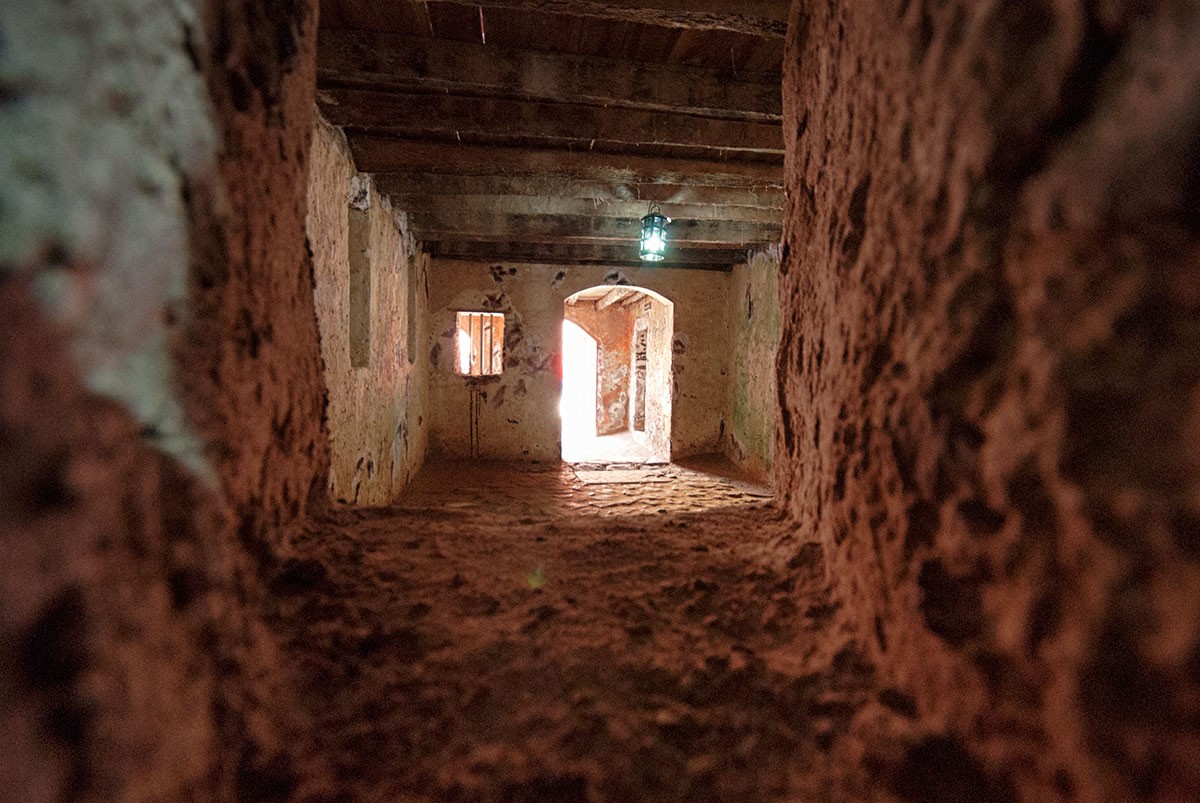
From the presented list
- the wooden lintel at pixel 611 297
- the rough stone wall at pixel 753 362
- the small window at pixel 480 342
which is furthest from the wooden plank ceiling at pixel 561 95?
the wooden lintel at pixel 611 297

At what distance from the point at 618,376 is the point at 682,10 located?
9258 mm

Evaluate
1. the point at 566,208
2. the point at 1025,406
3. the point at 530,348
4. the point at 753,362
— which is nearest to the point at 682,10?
the point at 1025,406

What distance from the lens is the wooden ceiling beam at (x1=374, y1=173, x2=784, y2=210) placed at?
3674mm

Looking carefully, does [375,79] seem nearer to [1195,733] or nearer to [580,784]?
[580,784]

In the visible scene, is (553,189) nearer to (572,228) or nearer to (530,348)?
(572,228)

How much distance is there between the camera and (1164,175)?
562mm

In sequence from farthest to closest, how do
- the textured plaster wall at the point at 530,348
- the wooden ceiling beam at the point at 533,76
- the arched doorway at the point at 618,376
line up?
1. the arched doorway at the point at 618,376
2. the textured plaster wall at the point at 530,348
3. the wooden ceiling beam at the point at 533,76

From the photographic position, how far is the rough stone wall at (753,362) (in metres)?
5.55

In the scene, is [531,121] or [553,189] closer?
[531,121]

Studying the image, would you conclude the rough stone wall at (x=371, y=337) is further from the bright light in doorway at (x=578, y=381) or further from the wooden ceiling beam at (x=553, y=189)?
the bright light in doorway at (x=578, y=381)

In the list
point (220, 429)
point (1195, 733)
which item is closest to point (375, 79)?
point (220, 429)

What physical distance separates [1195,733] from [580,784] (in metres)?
0.70

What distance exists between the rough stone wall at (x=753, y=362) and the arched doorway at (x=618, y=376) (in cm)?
80

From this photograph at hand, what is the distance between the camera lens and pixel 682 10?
6.36 ft
